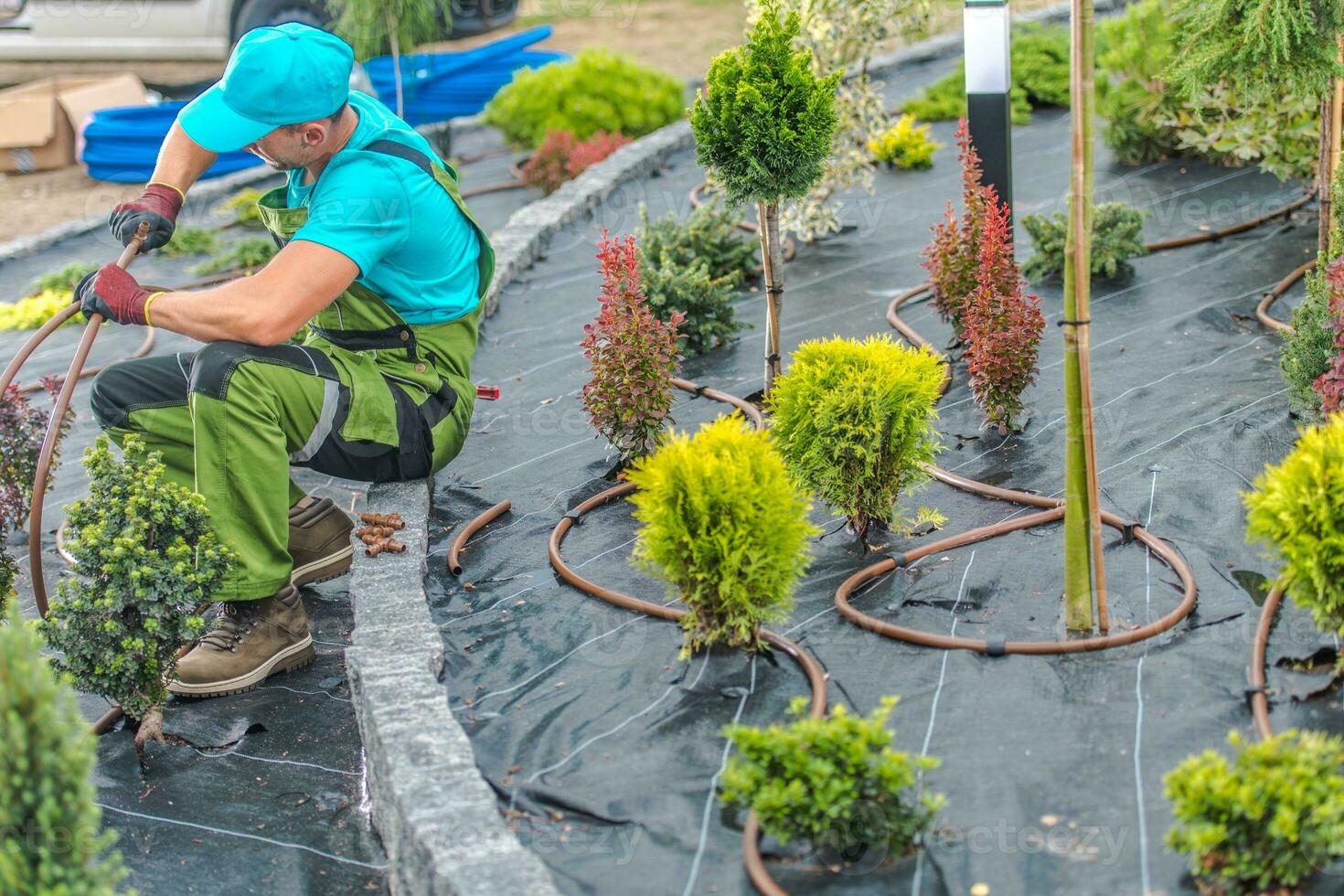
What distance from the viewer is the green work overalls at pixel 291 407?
3748mm

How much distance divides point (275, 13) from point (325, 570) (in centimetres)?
947

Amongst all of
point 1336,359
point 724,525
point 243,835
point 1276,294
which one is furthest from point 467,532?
point 1276,294

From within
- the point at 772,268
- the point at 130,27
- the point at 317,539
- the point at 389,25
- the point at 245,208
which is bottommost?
the point at 317,539

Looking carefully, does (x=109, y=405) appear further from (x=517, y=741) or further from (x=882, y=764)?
(x=882, y=764)

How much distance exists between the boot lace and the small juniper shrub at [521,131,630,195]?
16.6 feet

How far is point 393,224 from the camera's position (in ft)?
13.0

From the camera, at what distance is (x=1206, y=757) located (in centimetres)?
254

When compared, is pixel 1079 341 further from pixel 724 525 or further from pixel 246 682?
pixel 246 682

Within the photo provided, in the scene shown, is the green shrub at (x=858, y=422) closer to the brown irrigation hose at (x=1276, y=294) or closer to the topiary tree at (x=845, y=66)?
the brown irrigation hose at (x=1276, y=294)

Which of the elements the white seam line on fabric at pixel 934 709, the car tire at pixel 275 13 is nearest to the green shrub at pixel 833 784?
the white seam line on fabric at pixel 934 709

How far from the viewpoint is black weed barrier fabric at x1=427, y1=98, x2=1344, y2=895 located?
9.08 feet

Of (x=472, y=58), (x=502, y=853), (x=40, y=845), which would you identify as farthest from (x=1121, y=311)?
(x=472, y=58)

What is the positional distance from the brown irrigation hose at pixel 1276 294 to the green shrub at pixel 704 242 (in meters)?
2.10

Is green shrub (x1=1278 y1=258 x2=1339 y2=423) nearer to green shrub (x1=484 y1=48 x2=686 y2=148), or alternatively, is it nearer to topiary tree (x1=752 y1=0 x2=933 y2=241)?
topiary tree (x1=752 y1=0 x2=933 y2=241)
